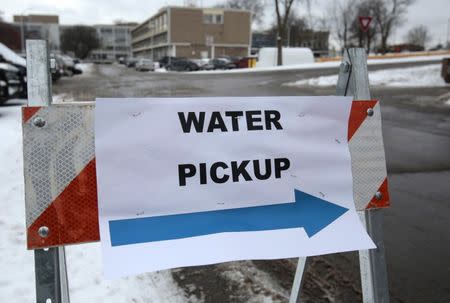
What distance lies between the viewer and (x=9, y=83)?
1116 cm

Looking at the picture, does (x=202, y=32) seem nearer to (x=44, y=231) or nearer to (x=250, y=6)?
(x=250, y=6)

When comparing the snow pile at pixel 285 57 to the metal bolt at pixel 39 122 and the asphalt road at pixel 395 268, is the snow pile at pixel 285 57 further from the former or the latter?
the metal bolt at pixel 39 122

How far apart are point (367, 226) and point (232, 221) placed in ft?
2.42

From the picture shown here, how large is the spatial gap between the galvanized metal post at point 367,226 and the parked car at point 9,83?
33.8ft

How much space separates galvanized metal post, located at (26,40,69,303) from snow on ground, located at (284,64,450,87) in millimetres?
19261

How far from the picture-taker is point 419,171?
6570mm

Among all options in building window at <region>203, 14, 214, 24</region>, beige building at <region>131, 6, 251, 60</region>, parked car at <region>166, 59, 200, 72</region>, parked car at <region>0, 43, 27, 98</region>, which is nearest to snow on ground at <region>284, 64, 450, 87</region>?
parked car at <region>0, 43, 27, 98</region>

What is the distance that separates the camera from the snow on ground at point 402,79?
20266 mm

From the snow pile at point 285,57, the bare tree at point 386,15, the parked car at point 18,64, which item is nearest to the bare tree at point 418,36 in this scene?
the bare tree at point 386,15

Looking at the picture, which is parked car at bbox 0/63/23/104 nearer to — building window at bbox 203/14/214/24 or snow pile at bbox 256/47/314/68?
snow pile at bbox 256/47/314/68

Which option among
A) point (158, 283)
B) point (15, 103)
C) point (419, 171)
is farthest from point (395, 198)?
point (15, 103)

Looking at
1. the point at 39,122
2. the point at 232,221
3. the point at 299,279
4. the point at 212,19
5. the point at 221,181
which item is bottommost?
the point at 299,279

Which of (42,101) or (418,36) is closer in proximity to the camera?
(42,101)

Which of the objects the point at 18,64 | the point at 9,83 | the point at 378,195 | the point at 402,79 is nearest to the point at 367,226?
the point at 378,195
